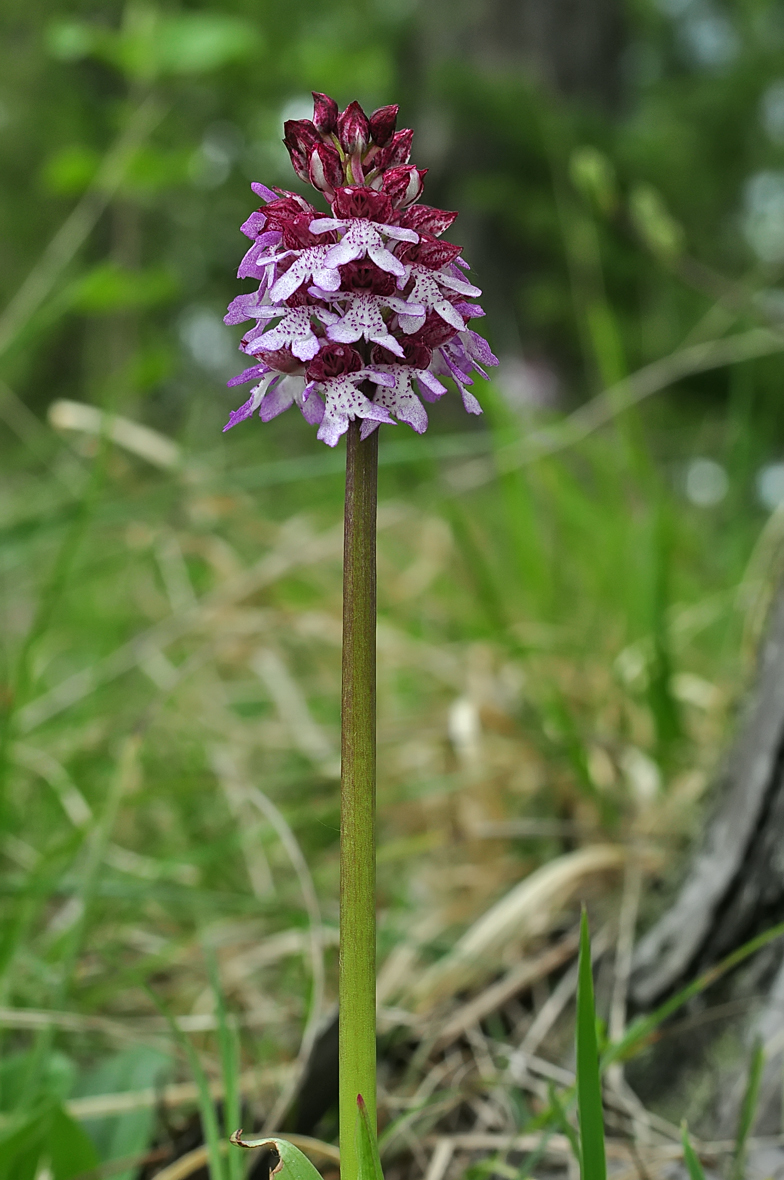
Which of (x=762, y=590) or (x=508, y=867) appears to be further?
(x=508, y=867)

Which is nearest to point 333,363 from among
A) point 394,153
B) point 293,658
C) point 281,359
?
point 281,359

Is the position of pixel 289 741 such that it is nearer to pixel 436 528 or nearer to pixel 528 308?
pixel 436 528

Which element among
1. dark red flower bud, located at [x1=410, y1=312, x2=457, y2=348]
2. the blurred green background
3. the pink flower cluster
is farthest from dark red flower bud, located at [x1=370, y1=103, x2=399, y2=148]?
the blurred green background

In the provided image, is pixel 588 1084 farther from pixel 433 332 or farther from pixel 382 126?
pixel 382 126

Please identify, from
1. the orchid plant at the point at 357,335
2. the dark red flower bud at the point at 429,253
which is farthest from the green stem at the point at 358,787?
the dark red flower bud at the point at 429,253

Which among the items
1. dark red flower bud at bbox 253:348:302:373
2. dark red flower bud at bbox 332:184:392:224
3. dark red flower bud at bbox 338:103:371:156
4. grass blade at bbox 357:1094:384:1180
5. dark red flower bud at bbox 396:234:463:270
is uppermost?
dark red flower bud at bbox 338:103:371:156

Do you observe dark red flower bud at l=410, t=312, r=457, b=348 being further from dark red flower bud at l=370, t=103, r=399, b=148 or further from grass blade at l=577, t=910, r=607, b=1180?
grass blade at l=577, t=910, r=607, b=1180

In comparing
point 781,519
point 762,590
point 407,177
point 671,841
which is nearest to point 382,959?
point 671,841
